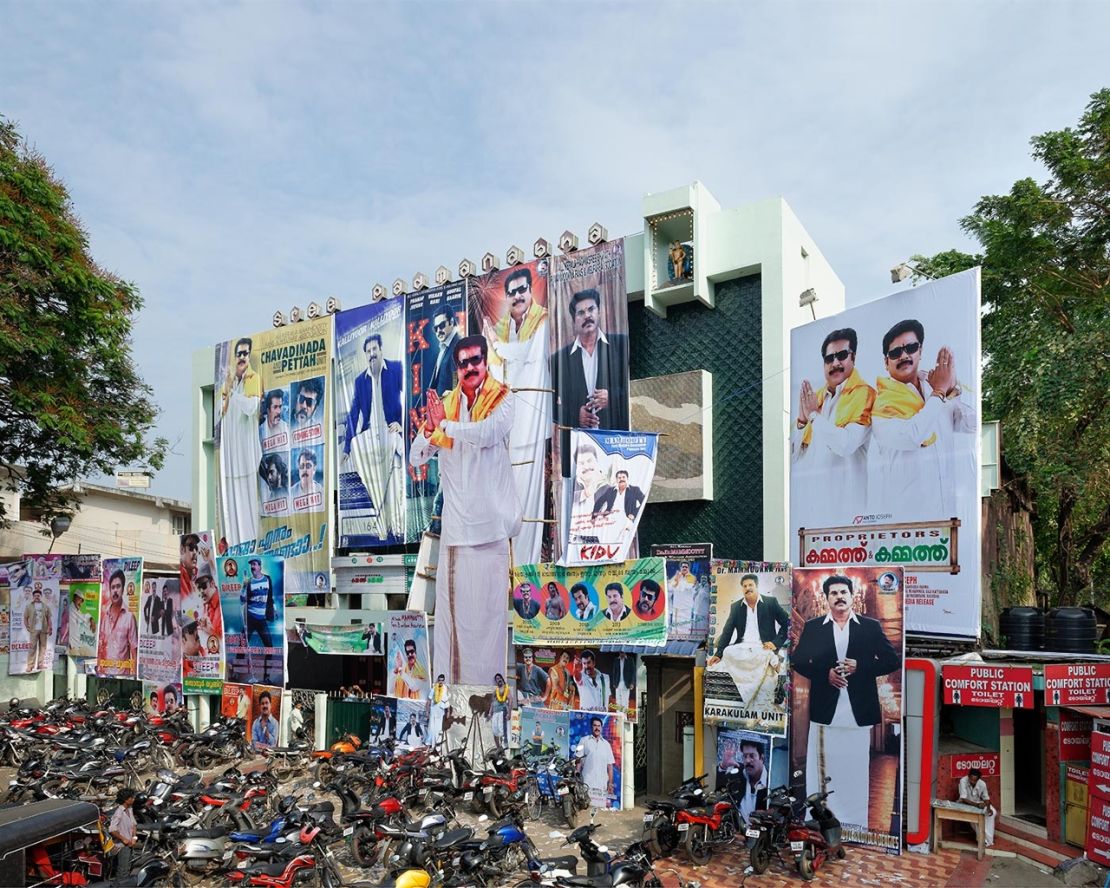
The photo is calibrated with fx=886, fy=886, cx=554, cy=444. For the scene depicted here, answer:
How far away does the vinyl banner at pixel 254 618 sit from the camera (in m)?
18.6

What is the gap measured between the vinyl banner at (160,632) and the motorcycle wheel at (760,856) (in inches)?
572

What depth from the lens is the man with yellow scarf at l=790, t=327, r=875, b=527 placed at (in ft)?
48.7

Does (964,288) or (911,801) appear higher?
(964,288)

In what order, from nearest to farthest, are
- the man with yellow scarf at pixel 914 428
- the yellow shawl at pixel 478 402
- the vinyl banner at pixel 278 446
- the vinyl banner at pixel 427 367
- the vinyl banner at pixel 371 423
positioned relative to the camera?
the man with yellow scarf at pixel 914 428 < the yellow shawl at pixel 478 402 < the vinyl banner at pixel 427 367 < the vinyl banner at pixel 371 423 < the vinyl banner at pixel 278 446

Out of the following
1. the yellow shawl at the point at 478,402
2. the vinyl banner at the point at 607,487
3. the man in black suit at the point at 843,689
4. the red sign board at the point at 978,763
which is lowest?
the red sign board at the point at 978,763

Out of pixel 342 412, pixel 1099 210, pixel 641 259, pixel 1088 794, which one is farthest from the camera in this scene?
pixel 342 412

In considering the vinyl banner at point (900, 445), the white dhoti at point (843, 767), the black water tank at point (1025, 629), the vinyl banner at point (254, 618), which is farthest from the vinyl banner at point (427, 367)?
the black water tank at point (1025, 629)

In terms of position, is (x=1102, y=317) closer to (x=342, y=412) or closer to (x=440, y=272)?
(x=440, y=272)

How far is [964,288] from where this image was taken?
13.4m

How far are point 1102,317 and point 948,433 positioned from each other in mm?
6995

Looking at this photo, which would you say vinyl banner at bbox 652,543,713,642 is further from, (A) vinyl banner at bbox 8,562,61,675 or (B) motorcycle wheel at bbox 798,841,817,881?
(A) vinyl banner at bbox 8,562,61,675

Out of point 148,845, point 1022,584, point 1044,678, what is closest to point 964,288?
point 1044,678

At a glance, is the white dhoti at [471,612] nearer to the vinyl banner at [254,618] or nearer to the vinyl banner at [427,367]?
the vinyl banner at [427,367]

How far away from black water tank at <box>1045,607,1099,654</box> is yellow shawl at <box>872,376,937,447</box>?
316 centimetres
